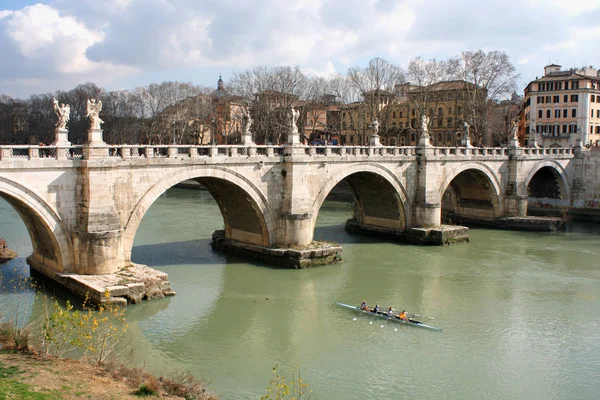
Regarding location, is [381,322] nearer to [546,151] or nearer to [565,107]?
[546,151]

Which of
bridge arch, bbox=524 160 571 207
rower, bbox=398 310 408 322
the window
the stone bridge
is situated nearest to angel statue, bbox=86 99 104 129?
→ the stone bridge

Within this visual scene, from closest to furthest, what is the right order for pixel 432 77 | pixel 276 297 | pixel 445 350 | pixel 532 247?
pixel 445 350 < pixel 276 297 < pixel 532 247 < pixel 432 77

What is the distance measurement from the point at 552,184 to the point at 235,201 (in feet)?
79.6

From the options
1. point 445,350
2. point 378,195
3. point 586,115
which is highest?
point 586,115

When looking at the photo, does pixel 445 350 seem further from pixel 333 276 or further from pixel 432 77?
pixel 432 77

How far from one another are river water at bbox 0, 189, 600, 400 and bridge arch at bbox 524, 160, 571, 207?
41.8 ft

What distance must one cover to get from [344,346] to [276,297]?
4.06 meters

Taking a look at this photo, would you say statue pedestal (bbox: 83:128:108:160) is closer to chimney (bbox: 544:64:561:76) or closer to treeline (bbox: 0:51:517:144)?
treeline (bbox: 0:51:517:144)

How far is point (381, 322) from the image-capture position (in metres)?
15.2

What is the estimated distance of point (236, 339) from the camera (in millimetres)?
14039

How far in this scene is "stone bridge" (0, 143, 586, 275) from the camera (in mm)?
15891

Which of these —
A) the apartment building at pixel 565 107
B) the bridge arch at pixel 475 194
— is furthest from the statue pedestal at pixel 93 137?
the apartment building at pixel 565 107

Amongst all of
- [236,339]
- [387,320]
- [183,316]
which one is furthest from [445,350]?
[183,316]

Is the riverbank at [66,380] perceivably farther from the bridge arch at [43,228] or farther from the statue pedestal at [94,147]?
the statue pedestal at [94,147]
